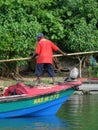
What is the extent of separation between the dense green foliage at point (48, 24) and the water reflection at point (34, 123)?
1189cm

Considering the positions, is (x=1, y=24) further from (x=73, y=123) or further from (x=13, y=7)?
(x=73, y=123)

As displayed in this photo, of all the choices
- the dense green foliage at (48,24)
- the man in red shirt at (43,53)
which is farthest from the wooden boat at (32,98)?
the dense green foliage at (48,24)

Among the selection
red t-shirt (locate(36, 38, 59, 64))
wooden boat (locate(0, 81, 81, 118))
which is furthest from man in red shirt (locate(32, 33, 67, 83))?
wooden boat (locate(0, 81, 81, 118))

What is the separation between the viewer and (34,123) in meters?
13.7

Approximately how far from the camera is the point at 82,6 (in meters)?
30.3

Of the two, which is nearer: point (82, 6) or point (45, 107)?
point (45, 107)

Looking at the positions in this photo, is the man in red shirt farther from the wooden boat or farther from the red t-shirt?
the wooden boat

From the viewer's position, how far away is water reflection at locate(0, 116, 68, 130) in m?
12.9

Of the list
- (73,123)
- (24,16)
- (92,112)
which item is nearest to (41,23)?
(24,16)

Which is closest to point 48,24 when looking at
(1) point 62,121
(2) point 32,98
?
(2) point 32,98

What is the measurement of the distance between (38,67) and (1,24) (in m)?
12.0

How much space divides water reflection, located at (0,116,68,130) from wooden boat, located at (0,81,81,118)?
24cm

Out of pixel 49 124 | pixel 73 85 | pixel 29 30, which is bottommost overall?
pixel 49 124

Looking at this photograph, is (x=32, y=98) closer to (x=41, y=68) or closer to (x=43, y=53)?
(x=41, y=68)
